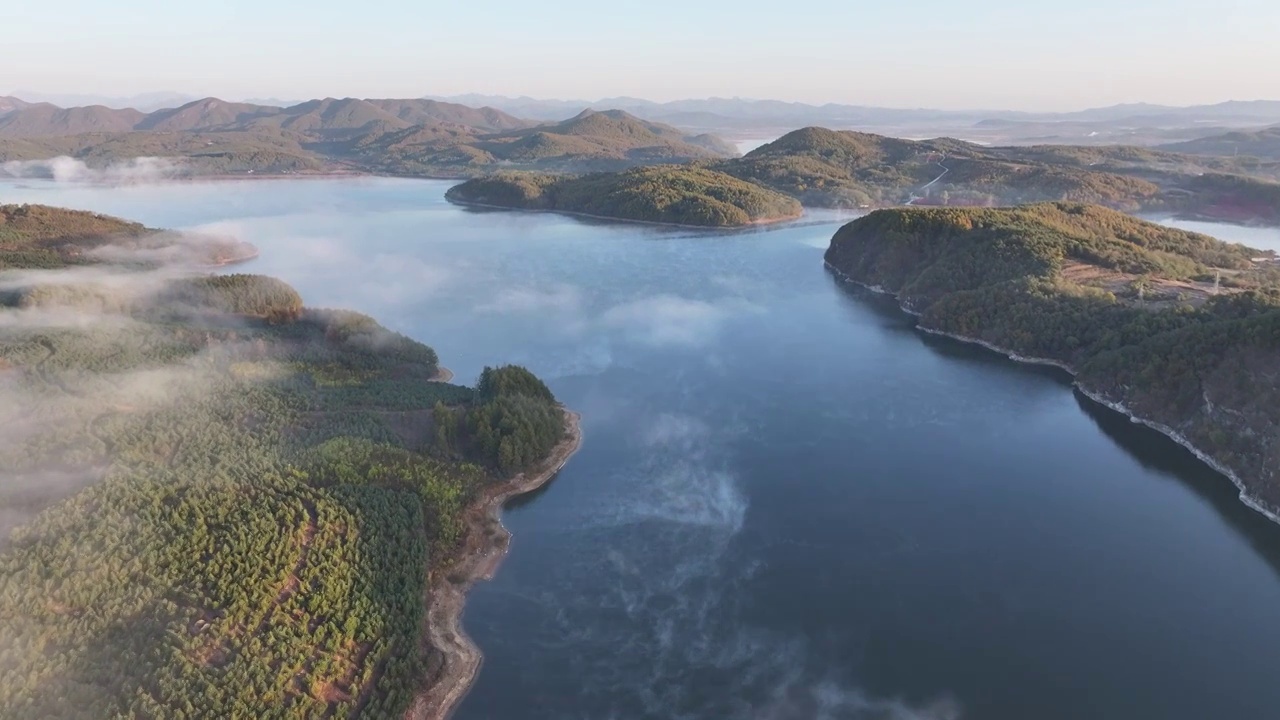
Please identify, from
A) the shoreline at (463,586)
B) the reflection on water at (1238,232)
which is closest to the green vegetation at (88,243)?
the shoreline at (463,586)

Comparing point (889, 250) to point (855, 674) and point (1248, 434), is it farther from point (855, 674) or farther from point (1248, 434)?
point (855, 674)

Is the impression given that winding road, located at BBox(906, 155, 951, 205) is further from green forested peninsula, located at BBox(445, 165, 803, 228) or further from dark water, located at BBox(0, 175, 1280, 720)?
dark water, located at BBox(0, 175, 1280, 720)

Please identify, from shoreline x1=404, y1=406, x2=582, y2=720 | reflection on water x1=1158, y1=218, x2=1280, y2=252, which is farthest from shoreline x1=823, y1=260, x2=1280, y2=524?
reflection on water x1=1158, y1=218, x2=1280, y2=252

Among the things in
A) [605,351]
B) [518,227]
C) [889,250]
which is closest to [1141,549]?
[605,351]

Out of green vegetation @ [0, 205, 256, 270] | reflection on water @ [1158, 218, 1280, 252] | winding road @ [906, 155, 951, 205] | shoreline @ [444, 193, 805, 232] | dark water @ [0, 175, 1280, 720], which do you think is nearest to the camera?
dark water @ [0, 175, 1280, 720]

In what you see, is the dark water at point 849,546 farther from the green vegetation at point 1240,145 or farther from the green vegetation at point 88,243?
the green vegetation at point 1240,145

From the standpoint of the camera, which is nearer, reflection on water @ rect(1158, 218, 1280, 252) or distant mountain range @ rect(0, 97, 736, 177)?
reflection on water @ rect(1158, 218, 1280, 252)

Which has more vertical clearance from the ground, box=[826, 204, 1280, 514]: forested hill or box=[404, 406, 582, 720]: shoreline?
box=[826, 204, 1280, 514]: forested hill
